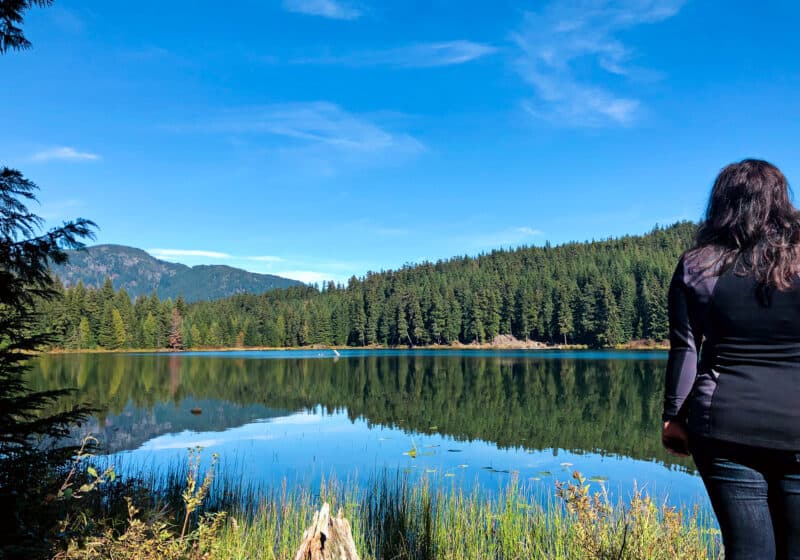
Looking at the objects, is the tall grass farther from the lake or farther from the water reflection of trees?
the water reflection of trees

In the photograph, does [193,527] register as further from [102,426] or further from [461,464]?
[102,426]

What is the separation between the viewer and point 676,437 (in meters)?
2.47

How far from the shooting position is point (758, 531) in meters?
2.20

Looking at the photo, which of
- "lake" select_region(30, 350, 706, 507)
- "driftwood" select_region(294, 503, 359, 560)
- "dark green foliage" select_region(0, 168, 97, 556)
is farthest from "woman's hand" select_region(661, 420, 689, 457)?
"lake" select_region(30, 350, 706, 507)

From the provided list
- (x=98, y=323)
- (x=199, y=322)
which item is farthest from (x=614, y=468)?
(x=199, y=322)

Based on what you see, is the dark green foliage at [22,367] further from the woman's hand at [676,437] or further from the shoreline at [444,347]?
the shoreline at [444,347]

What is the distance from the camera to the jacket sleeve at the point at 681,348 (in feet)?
8.02

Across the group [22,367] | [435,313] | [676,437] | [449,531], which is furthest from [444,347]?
[676,437]

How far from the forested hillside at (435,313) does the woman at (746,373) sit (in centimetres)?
9009

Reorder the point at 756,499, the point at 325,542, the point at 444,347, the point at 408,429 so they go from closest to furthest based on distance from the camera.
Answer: the point at 756,499 < the point at 325,542 < the point at 408,429 < the point at 444,347

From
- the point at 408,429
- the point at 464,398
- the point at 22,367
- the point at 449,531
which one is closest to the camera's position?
the point at 22,367

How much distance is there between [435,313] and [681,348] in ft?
354

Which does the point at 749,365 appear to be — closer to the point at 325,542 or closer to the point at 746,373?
the point at 746,373

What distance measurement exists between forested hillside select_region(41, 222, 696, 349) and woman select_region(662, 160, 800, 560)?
90.1m
